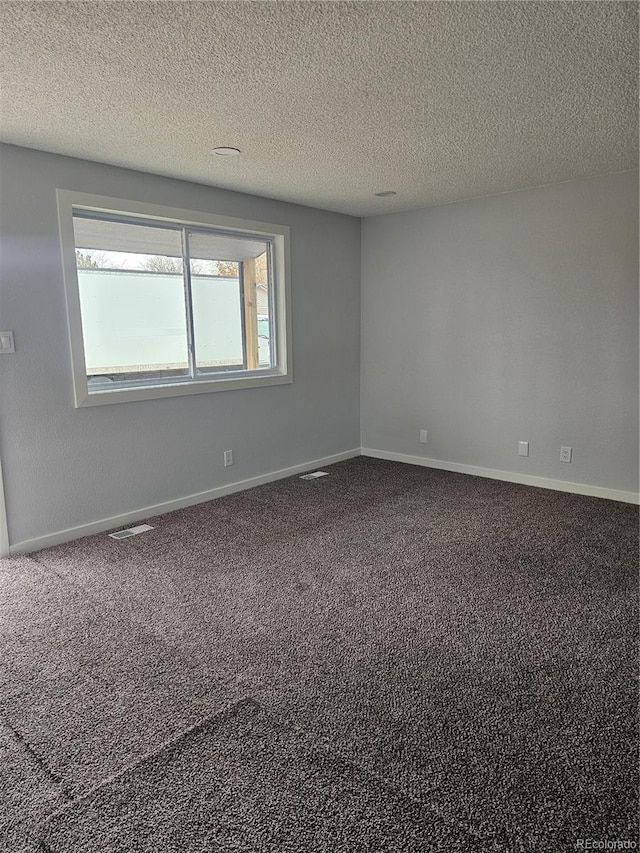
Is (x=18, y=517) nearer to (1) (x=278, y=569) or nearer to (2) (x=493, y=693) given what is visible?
(1) (x=278, y=569)

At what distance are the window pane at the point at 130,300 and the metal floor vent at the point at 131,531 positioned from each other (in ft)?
3.29

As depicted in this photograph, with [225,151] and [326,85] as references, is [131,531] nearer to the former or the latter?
[225,151]

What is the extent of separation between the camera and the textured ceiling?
71.6 inches

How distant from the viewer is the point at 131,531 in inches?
146

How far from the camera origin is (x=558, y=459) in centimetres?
446

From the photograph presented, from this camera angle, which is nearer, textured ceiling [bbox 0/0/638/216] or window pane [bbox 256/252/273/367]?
textured ceiling [bbox 0/0/638/216]

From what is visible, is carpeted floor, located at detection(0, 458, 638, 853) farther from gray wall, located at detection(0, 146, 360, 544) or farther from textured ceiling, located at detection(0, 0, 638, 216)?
textured ceiling, located at detection(0, 0, 638, 216)

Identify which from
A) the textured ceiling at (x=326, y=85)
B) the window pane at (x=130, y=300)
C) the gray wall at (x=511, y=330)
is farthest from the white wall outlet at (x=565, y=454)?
the window pane at (x=130, y=300)

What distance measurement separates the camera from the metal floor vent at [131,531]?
362 centimetres

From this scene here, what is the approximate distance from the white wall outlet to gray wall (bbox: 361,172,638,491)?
4cm

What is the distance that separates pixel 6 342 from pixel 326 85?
7.24 ft

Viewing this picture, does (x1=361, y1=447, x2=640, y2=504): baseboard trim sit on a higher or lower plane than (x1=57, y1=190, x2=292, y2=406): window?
lower

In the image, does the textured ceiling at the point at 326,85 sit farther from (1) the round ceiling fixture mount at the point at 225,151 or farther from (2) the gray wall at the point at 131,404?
(2) the gray wall at the point at 131,404

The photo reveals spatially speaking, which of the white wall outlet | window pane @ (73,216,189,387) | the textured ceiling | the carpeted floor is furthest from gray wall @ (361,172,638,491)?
window pane @ (73,216,189,387)
